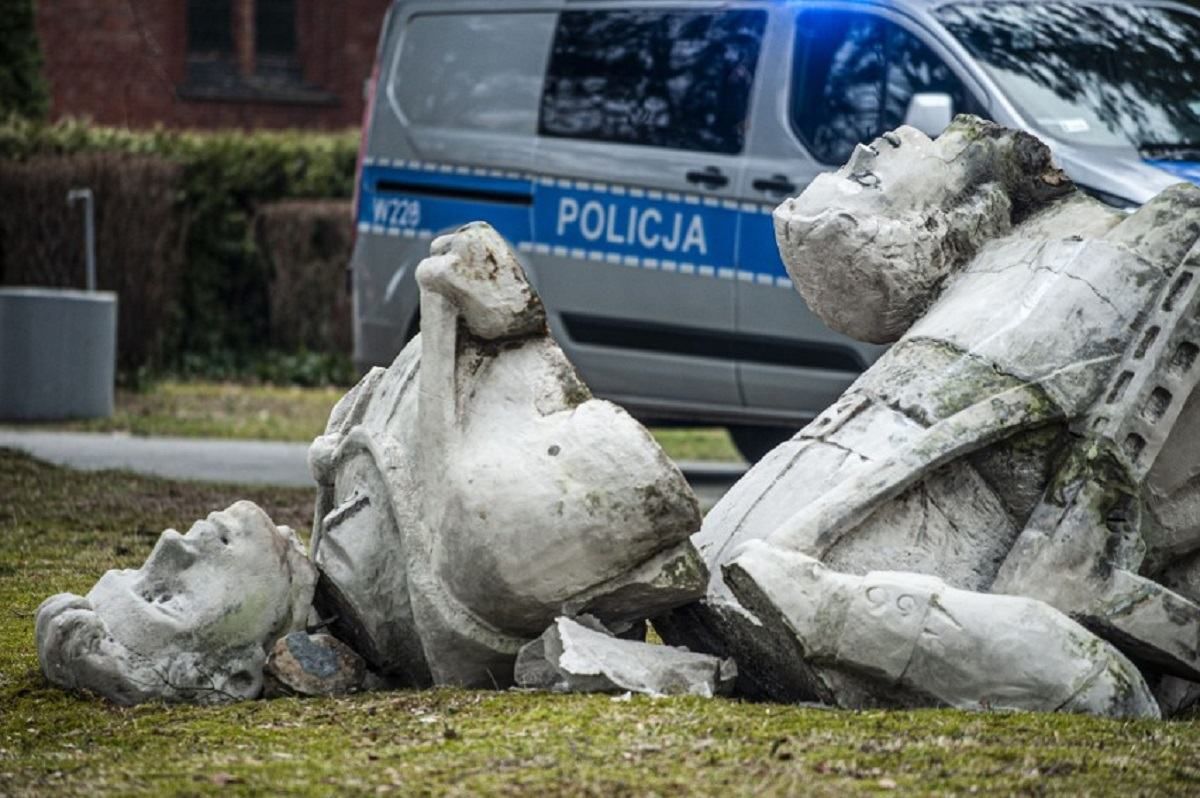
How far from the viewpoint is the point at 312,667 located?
462 cm

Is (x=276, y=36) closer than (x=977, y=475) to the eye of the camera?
No

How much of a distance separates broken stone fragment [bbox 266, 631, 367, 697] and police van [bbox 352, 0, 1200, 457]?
167 inches

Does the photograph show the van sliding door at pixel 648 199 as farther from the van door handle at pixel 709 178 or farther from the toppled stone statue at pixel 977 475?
the toppled stone statue at pixel 977 475

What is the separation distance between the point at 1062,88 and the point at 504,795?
18.9 feet

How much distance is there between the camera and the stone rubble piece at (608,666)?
167 inches

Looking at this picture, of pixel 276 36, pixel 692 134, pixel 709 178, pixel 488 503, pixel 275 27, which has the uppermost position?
pixel 488 503

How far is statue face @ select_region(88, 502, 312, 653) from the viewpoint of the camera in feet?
14.7

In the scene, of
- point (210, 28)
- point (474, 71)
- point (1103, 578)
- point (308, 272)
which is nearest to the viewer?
point (1103, 578)

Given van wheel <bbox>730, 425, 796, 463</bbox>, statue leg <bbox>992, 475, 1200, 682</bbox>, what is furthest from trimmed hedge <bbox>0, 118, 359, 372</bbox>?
statue leg <bbox>992, 475, 1200, 682</bbox>

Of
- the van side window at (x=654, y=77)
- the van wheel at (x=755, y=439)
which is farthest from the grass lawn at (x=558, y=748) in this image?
the van wheel at (x=755, y=439)

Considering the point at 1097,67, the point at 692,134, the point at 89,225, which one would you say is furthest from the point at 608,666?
the point at 89,225

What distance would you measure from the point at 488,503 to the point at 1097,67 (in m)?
5.21

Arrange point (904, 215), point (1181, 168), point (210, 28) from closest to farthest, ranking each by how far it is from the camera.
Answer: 1. point (904, 215)
2. point (1181, 168)
3. point (210, 28)

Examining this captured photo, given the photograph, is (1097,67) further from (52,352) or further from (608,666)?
(52,352)
